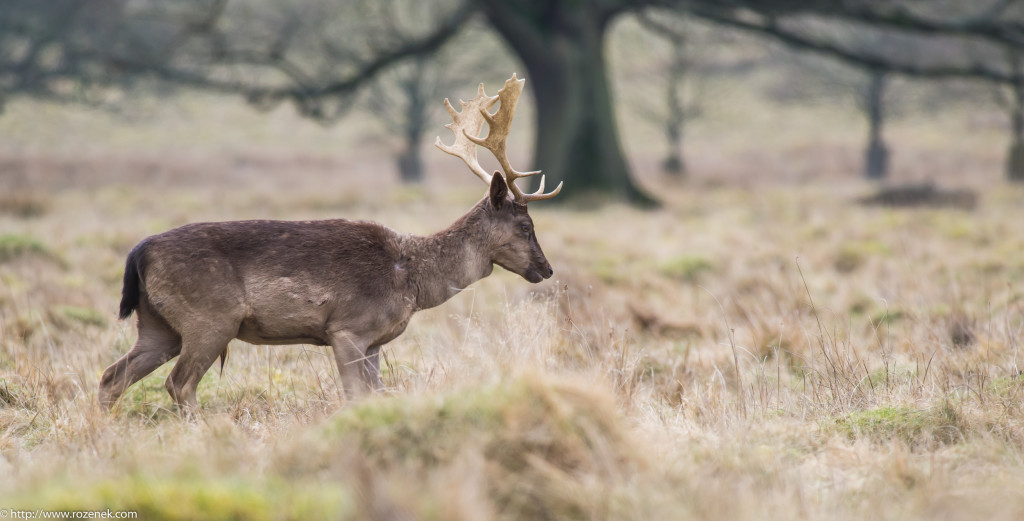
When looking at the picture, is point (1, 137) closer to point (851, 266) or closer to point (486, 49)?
point (486, 49)

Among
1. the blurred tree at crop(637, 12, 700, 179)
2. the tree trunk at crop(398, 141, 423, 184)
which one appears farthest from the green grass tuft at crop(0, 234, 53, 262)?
the tree trunk at crop(398, 141, 423, 184)

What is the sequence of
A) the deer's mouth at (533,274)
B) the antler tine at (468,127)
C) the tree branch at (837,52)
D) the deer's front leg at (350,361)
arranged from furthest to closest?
the tree branch at (837,52) < the antler tine at (468,127) < the deer's mouth at (533,274) < the deer's front leg at (350,361)

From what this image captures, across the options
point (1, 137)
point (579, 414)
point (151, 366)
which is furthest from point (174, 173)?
point (579, 414)

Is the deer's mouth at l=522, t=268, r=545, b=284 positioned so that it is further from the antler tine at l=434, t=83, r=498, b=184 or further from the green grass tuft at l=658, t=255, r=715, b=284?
the green grass tuft at l=658, t=255, r=715, b=284

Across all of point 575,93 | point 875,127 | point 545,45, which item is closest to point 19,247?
point 545,45

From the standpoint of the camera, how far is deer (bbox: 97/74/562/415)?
454cm

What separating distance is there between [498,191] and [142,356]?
6.88ft

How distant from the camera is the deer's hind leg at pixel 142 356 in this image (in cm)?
465

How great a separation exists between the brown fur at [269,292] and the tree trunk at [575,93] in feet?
34.8

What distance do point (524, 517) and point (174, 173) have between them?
87.6ft

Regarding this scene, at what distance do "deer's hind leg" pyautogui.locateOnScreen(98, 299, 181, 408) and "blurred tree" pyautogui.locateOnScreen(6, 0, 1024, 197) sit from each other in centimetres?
1094

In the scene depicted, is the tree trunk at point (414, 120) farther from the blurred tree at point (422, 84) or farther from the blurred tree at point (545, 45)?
the blurred tree at point (545, 45)

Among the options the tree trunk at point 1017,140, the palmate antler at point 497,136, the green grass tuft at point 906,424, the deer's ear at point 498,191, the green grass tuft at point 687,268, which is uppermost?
the palmate antler at point 497,136

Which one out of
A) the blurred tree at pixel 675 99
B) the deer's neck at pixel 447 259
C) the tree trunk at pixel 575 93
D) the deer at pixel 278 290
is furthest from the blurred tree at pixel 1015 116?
the deer at pixel 278 290
